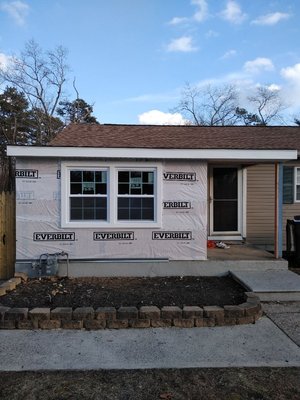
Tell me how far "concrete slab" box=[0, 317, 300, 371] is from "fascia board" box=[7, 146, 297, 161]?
359 centimetres

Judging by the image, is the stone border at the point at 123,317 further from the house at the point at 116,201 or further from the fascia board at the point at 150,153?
the fascia board at the point at 150,153

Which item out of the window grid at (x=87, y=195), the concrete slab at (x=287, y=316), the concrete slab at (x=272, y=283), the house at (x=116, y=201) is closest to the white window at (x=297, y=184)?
the house at (x=116, y=201)

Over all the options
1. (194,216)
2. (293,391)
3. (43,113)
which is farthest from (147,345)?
(43,113)

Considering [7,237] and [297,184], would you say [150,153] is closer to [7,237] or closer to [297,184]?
[7,237]

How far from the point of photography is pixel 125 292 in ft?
21.5

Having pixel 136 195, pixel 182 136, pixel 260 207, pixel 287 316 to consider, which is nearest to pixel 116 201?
pixel 136 195

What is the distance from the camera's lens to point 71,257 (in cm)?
776

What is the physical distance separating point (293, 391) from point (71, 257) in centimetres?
522

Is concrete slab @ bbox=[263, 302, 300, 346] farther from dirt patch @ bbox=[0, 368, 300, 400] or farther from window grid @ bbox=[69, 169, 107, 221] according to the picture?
window grid @ bbox=[69, 169, 107, 221]

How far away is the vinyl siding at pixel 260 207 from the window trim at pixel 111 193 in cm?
375

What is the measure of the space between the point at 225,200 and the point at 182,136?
2.21 metres

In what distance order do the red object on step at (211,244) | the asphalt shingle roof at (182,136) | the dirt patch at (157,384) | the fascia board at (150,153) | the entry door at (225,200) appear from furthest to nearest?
the entry door at (225,200) < the red object on step at (211,244) < the asphalt shingle roof at (182,136) < the fascia board at (150,153) < the dirt patch at (157,384)

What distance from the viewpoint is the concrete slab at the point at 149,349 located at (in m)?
4.15

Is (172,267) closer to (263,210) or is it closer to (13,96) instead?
(263,210)
